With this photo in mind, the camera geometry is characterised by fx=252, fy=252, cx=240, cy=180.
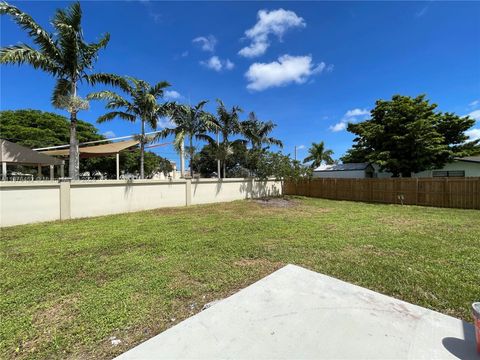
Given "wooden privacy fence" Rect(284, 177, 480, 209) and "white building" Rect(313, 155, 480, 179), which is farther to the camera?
"white building" Rect(313, 155, 480, 179)

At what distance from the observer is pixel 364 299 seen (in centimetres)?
298

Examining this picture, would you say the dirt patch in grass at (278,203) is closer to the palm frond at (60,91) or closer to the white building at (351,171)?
the white building at (351,171)

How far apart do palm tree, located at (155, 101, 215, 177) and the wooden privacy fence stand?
370 inches

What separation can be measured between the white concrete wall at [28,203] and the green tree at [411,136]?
17.8 meters

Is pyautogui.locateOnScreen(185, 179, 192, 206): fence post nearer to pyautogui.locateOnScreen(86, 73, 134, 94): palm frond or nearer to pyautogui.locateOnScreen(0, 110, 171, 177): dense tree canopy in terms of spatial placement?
pyautogui.locateOnScreen(86, 73, 134, 94): palm frond

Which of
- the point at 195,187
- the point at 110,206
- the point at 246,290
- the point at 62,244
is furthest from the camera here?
the point at 195,187

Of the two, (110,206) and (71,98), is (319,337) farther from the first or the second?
(71,98)

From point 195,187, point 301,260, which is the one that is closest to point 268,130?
point 195,187

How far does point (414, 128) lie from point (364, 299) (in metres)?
16.5

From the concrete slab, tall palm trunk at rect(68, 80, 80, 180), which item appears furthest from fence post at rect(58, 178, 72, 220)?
the concrete slab

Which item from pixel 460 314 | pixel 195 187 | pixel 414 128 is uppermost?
pixel 414 128

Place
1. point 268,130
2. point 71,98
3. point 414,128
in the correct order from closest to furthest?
point 71,98 < point 414,128 < point 268,130

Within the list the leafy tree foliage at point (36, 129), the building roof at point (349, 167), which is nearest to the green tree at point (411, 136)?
the building roof at point (349, 167)

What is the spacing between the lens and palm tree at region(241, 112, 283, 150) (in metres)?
17.0
